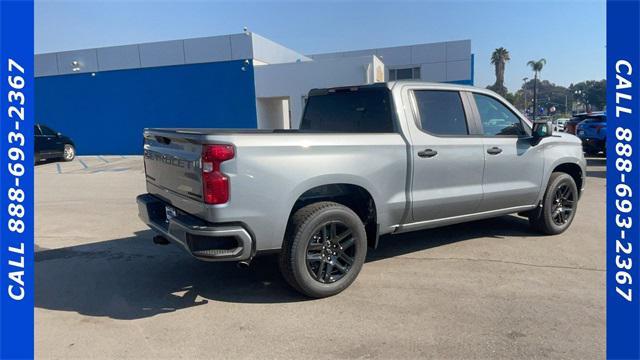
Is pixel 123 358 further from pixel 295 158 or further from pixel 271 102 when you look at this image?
pixel 271 102

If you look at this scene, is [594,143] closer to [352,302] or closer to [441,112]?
[441,112]

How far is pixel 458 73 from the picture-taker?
30.0m

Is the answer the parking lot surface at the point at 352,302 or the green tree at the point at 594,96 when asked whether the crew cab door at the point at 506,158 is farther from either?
the green tree at the point at 594,96

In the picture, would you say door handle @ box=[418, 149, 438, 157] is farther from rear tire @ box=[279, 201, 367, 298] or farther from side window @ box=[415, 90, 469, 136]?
rear tire @ box=[279, 201, 367, 298]

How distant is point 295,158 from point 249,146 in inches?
16.8

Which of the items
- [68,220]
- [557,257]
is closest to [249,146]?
[557,257]

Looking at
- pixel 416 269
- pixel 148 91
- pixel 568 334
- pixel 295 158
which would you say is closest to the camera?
pixel 568 334

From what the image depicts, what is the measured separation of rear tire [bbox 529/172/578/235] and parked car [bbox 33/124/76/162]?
54.5 ft

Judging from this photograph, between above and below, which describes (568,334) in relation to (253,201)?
below

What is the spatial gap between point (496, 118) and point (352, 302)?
114 inches

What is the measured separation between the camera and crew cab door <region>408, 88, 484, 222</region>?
14.7 feet

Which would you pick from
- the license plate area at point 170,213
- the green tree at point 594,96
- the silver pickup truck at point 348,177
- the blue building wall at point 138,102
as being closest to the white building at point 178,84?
the blue building wall at point 138,102

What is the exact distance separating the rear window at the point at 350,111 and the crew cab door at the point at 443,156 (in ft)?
0.96

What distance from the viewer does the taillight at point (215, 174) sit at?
3.36 m
